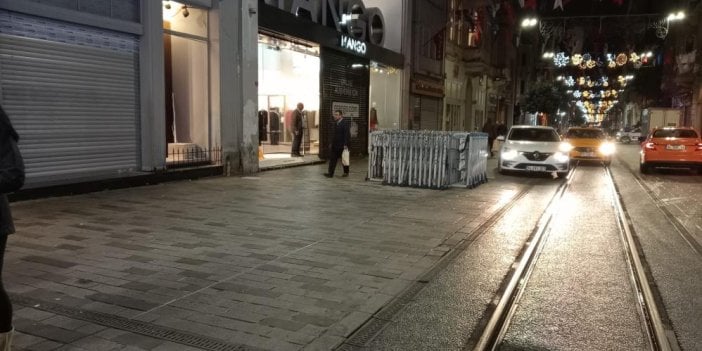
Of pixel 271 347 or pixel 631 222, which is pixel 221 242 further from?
pixel 631 222

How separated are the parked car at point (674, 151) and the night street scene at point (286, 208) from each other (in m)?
0.06

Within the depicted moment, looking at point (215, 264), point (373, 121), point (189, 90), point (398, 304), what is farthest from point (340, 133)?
point (398, 304)

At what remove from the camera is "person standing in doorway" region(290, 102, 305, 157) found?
60.4 feet

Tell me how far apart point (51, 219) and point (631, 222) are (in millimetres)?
9047

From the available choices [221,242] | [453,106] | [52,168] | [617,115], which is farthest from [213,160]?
[617,115]

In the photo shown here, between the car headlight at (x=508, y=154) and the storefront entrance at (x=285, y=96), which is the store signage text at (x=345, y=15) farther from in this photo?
the car headlight at (x=508, y=154)

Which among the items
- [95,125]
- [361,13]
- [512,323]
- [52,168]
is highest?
[361,13]

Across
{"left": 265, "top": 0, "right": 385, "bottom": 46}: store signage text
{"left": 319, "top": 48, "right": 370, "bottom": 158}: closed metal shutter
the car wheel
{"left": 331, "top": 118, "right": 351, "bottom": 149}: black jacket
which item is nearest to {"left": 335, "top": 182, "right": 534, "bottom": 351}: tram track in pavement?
{"left": 331, "top": 118, "right": 351, "bottom": 149}: black jacket

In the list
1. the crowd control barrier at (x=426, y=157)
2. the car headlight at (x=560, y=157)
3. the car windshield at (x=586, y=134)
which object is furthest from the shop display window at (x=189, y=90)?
the car windshield at (x=586, y=134)

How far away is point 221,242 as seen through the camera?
22.7 ft

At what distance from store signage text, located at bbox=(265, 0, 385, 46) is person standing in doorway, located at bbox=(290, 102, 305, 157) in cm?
299

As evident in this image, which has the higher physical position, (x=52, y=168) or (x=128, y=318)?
(x=52, y=168)

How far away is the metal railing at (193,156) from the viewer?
13.2 meters

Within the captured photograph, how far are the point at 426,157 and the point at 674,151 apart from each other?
9.48 m
